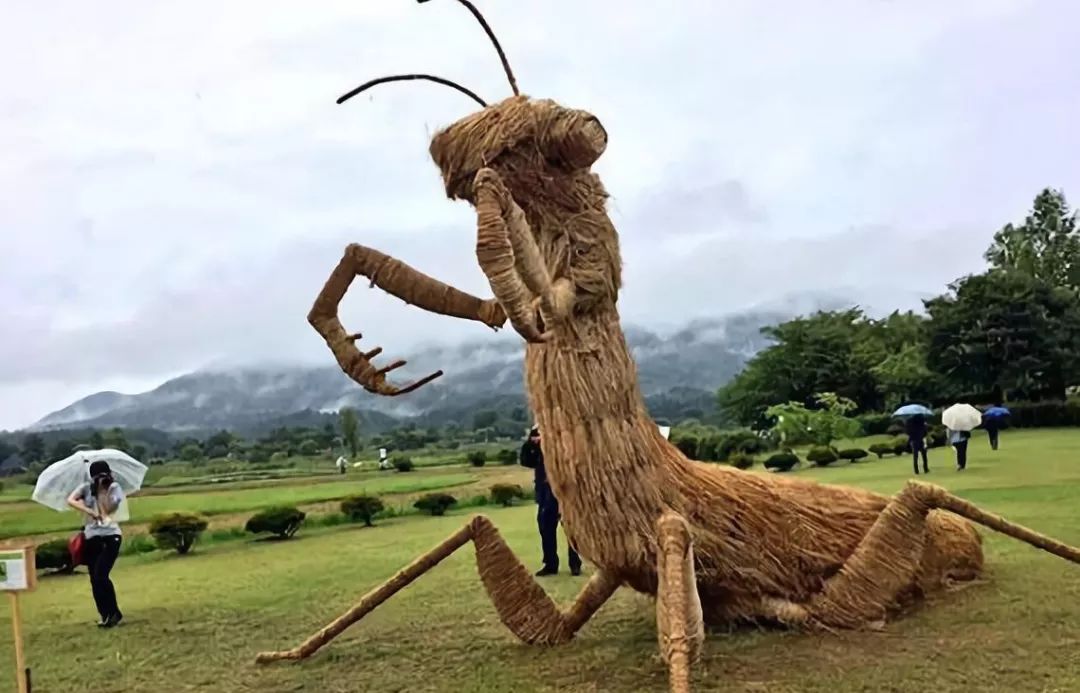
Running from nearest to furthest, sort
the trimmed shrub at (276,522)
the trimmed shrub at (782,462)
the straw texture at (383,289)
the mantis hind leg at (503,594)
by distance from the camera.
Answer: the straw texture at (383,289), the mantis hind leg at (503,594), the trimmed shrub at (276,522), the trimmed shrub at (782,462)

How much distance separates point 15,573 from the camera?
3748 millimetres

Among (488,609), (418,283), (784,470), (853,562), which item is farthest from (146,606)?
(784,470)

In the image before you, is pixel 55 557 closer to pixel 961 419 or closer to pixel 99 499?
pixel 99 499

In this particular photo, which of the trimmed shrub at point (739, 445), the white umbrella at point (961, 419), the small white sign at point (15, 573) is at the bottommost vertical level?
Answer: the trimmed shrub at point (739, 445)

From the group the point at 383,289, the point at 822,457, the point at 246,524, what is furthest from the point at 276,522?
the point at 822,457

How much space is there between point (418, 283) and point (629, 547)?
3.84 feet

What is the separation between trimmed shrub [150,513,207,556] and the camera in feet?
28.7

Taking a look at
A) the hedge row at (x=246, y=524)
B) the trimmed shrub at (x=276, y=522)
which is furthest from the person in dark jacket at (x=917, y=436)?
the trimmed shrub at (x=276, y=522)

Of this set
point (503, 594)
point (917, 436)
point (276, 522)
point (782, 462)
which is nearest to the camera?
point (503, 594)

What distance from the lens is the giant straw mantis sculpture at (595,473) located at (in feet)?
10.5

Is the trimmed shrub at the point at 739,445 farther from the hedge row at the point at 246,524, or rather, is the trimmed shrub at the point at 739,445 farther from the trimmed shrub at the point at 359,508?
the trimmed shrub at the point at 359,508

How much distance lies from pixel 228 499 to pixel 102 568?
4.91 metres

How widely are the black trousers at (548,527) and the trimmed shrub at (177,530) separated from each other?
3725 mm

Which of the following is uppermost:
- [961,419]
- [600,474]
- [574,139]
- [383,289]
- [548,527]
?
[574,139]
